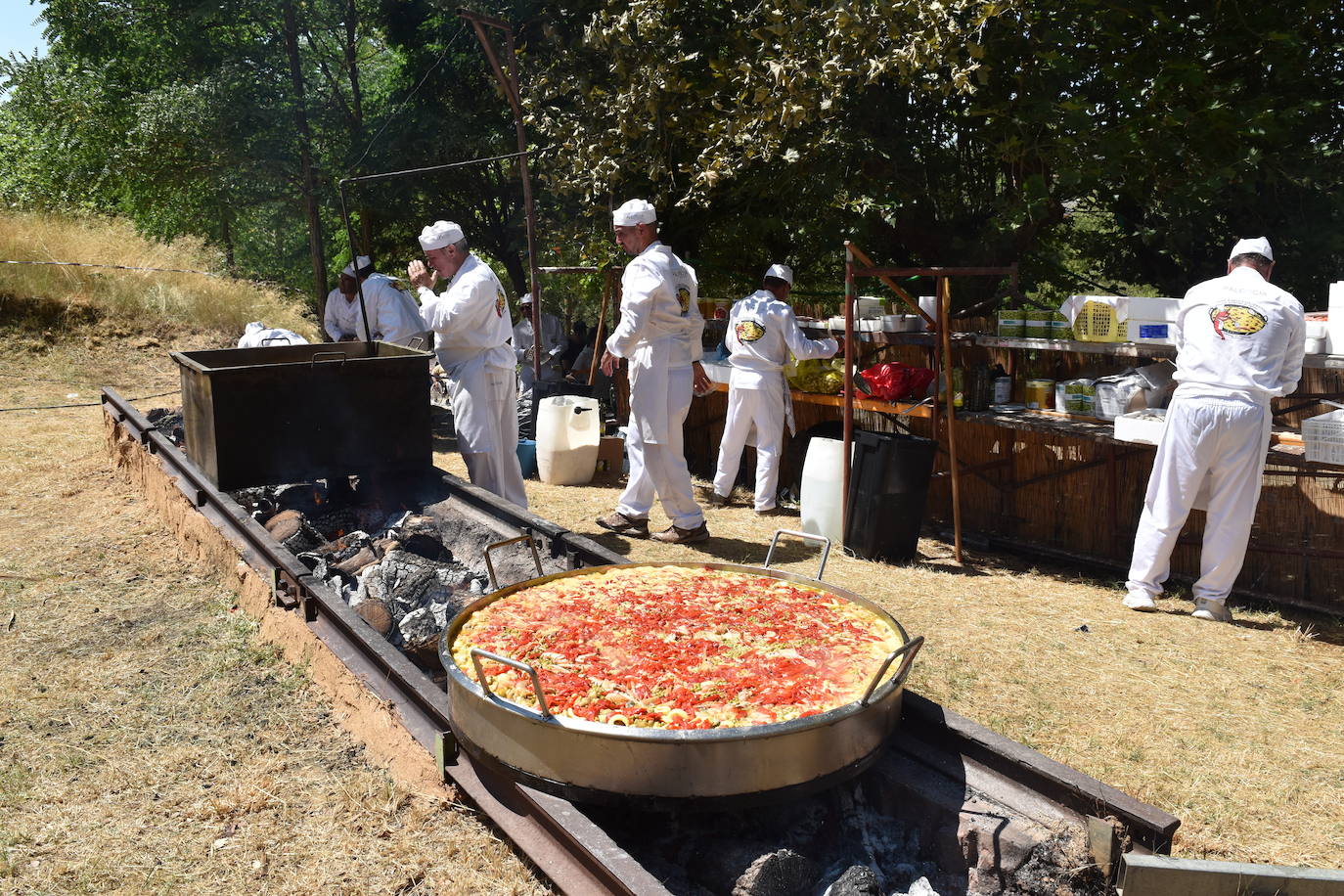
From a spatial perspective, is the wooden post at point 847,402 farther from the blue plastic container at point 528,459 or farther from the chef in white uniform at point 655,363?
the blue plastic container at point 528,459

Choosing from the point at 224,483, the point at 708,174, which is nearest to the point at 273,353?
the point at 224,483

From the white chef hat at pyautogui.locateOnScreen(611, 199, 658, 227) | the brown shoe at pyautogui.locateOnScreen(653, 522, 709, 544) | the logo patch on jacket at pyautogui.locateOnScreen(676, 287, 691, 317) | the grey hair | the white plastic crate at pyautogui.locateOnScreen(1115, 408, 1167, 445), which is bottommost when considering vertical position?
the brown shoe at pyautogui.locateOnScreen(653, 522, 709, 544)

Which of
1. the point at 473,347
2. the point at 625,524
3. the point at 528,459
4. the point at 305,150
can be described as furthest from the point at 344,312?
the point at 305,150

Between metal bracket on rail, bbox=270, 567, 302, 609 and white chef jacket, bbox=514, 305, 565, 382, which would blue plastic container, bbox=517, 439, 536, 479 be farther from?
metal bracket on rail, bbox=270, 567, 302, 609

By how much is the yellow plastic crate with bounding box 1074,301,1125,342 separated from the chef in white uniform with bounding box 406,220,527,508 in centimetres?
389

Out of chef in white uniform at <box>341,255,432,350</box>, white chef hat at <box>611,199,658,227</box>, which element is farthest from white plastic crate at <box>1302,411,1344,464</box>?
chef in white uniform at <box>341,255,432,350</box>

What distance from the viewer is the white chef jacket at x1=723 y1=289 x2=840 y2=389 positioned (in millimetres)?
8250

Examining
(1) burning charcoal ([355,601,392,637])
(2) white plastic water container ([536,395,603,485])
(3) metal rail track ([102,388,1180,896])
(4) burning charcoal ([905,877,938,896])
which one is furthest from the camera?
(2) white plastic water container ([536,395,603,485])

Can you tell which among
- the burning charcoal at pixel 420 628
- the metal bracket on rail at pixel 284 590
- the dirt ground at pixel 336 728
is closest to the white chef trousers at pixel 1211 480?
the dirt ground at pixel 336 728

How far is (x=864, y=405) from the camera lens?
7.79 metres

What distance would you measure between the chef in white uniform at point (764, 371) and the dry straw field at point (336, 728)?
0.99 metres

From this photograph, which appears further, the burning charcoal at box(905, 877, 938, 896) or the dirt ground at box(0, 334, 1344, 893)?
the dirt ground at box(0, 334, 1344, 893)

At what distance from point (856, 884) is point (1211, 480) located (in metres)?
4.27

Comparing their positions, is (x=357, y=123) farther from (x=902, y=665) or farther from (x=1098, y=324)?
(x=902, y=665)
